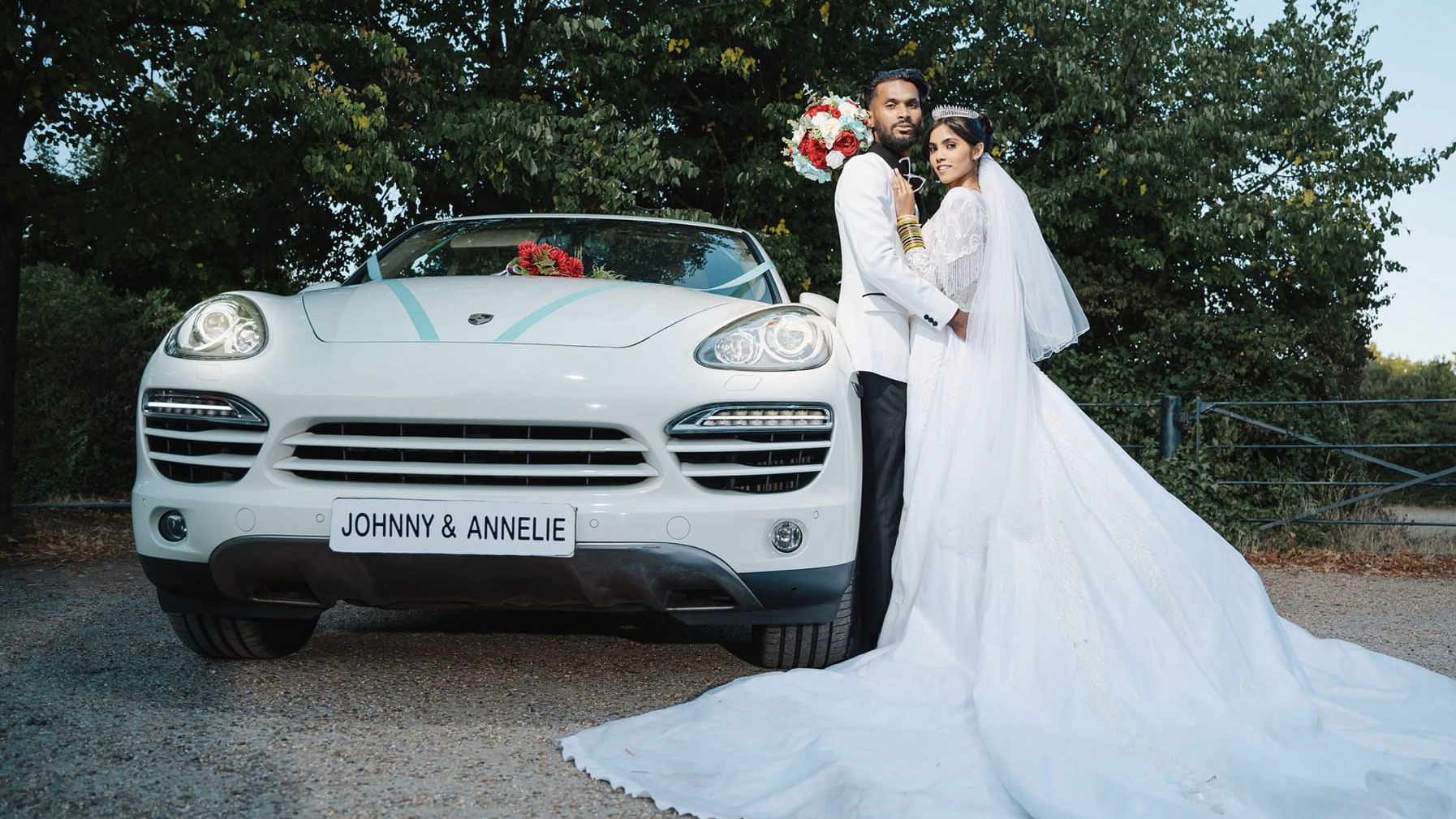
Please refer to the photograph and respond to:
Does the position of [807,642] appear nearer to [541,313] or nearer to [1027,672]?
[1027,672]

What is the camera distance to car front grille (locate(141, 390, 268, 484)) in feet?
10.1

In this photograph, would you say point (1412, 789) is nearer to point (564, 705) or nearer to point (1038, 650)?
point (1038, 650)

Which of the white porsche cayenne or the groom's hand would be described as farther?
the groom's hand

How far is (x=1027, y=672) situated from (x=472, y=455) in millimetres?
1520

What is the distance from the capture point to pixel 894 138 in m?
3.95

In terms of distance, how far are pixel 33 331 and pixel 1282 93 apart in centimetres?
1366

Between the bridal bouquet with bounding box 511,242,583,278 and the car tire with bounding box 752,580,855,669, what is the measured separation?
1453mm

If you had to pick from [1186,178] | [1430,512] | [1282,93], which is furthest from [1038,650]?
[1430,512]

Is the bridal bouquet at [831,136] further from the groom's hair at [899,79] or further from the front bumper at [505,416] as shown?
the front bumper at [505,416]

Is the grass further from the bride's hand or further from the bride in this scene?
the bride

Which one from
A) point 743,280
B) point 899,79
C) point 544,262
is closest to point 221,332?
point 544,262

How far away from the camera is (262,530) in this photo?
9.90ft

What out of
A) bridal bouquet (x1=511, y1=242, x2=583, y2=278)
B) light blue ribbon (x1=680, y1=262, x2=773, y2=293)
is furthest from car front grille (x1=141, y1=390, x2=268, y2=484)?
light blue ribbon (x1=680, y1=262, x2=773, y2=293)

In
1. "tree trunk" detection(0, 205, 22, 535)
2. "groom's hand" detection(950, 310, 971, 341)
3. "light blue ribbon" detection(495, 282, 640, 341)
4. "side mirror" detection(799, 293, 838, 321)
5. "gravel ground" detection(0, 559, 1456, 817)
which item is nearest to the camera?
"gravel ground" detection(0, 559, 1456, 817)
